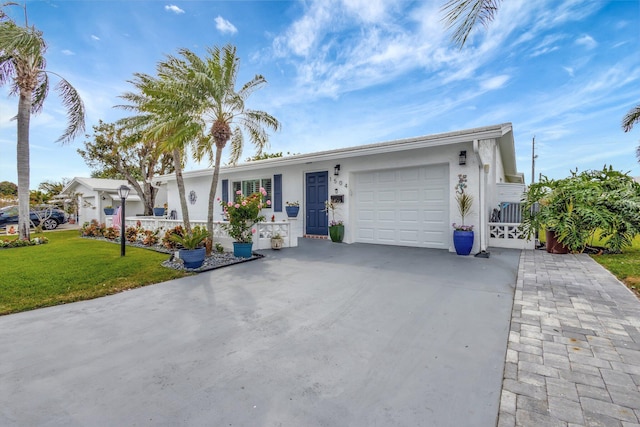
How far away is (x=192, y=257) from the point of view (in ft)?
18.8

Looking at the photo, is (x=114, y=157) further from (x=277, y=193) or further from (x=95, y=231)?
(x=277, y=193)

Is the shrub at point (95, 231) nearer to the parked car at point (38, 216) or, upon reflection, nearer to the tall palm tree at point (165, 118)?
the parked car at point (38, 216)

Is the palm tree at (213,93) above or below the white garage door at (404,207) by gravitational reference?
above

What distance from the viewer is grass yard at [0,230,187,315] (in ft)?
13.8

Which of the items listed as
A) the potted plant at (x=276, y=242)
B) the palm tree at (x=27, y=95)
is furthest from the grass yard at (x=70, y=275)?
the palm tree at (x=27, y=95)

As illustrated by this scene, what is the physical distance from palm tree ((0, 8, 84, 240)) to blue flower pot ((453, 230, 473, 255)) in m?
12.0

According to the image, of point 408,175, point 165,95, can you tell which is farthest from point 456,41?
point 165,95

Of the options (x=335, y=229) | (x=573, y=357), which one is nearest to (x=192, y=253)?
(x=335, y=229)

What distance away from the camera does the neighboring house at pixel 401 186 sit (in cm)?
683

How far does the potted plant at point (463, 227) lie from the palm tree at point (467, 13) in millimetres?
3954

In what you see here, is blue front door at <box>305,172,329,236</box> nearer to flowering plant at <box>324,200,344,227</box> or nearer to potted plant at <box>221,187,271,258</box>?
flowering plant at <box>324,200,344,227</box>

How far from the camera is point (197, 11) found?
7410mm

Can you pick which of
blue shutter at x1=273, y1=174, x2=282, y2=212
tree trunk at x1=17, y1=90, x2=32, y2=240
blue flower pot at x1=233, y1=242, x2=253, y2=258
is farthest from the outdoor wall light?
tree trunk at x1=17, y1=90, x2=32, y2=240

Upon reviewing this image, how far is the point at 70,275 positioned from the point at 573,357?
730cm
